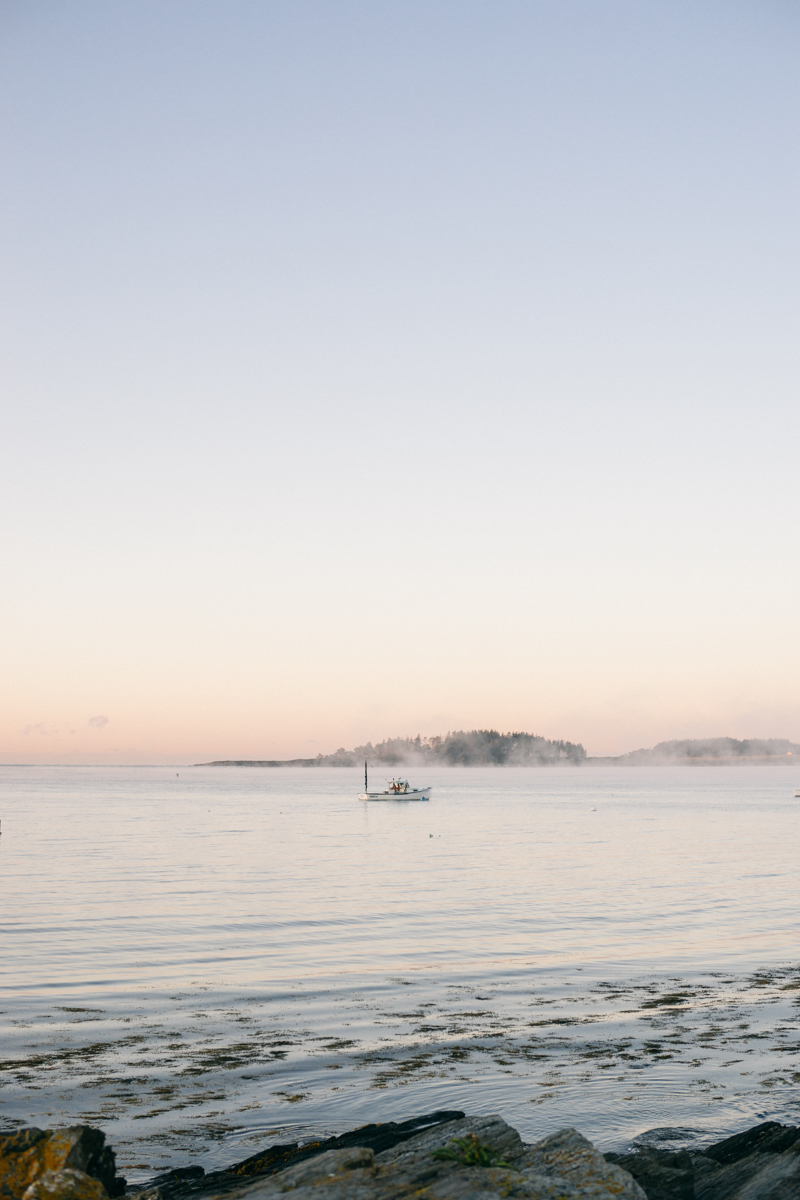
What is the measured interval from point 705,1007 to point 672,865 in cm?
4376

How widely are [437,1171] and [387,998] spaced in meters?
15.9

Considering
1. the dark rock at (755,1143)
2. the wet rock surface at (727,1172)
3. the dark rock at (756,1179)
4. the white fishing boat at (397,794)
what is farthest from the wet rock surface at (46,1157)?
the white fishing boat at (397,794)

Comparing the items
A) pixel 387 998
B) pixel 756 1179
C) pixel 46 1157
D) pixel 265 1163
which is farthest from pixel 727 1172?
pixel 387 998

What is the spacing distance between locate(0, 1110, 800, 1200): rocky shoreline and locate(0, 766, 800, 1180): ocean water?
2.34 m

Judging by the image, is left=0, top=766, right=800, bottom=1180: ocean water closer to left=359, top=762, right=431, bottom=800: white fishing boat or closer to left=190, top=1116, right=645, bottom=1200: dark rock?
left=190, top=1116, right=645, bottom=1200: dark rock

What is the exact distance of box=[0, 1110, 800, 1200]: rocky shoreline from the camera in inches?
333

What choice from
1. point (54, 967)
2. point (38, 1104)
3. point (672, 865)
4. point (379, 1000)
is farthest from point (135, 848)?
point (38, 1104)

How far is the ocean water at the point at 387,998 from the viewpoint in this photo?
1494cm

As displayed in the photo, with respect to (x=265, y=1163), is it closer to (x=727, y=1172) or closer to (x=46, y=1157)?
(x=46, y=1157)

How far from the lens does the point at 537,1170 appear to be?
30.6 feet

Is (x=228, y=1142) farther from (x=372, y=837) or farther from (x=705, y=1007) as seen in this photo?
(x=372, y=837)

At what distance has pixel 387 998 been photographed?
24.0m

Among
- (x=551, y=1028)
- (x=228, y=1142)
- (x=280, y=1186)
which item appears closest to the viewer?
(x=280, y=1186)

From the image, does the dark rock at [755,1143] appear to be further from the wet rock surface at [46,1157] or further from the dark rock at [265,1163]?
the wet rock surface at [46,1157]
